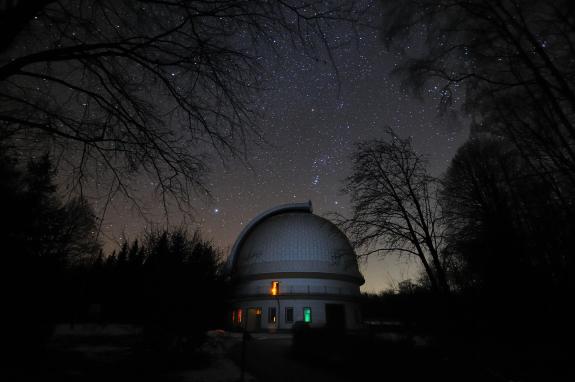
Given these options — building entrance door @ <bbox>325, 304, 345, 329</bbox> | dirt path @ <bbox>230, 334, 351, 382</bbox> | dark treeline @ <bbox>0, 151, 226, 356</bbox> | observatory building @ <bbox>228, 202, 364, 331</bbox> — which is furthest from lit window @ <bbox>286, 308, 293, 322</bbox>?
dark treeline @ <bbox>0, 151, 226, 356</bbox>

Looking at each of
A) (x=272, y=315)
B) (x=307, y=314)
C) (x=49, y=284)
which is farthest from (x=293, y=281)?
(x=49, y=284)

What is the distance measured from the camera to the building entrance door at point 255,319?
36.4 meters

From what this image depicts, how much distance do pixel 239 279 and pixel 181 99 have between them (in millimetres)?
37930

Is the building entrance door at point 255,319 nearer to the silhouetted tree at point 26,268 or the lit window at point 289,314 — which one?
the lit window at point 289,314

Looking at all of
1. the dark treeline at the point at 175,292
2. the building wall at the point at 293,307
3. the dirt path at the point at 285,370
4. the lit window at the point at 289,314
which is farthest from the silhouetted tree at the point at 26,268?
the lit window at the point at 289,314

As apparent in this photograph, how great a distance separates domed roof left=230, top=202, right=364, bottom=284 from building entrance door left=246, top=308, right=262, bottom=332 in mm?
4909

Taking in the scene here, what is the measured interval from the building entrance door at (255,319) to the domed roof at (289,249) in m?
4.91

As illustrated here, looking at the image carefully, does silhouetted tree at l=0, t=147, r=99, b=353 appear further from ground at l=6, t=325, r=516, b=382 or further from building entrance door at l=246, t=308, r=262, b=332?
building entrance door at l=246, t=308, r=262, b=332

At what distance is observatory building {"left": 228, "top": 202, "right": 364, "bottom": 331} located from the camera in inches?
1395

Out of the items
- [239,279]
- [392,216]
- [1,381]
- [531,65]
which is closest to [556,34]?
[531,65]

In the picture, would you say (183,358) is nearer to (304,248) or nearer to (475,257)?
(475,257)

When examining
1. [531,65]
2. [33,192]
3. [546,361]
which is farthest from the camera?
[33,192]

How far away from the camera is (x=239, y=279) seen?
127ft

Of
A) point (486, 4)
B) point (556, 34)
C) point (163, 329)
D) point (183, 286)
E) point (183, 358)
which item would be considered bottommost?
point (183, 358)
